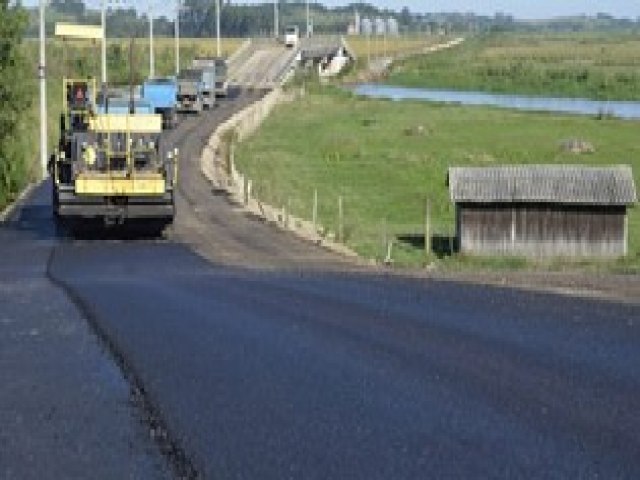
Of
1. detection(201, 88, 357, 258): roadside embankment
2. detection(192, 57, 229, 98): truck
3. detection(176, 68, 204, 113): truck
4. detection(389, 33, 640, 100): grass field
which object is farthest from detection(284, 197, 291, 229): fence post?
detection(389, 33, 640, 100): grass field

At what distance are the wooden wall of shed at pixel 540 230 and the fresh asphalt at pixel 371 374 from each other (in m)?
13.5

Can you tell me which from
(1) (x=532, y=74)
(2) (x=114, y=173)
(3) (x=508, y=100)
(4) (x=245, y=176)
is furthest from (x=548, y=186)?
(1) (x=532, y=74)

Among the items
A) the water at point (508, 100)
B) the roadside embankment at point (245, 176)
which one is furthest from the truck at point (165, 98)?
the water at point (508, 100)

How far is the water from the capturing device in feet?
353

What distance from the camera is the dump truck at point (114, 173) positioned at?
3122 cm

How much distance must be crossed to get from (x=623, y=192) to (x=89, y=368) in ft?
83.8

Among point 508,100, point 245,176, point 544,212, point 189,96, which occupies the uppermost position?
point 189,96

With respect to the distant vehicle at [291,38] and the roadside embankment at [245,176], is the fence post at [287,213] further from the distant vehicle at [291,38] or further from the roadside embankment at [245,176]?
the distant vehicle at [291,38]

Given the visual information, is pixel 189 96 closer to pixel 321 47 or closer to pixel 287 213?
pixel 287 213

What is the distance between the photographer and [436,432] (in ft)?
31.2

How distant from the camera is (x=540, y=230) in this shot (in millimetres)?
36594

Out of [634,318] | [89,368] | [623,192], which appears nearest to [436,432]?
[89,368]

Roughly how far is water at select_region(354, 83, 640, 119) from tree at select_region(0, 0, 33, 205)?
191 ft

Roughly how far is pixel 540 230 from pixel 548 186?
3.89 ft
